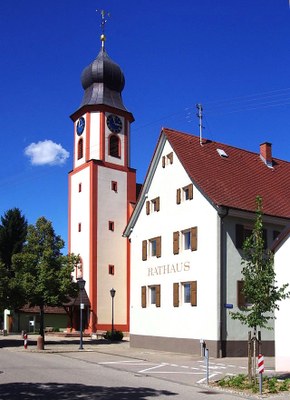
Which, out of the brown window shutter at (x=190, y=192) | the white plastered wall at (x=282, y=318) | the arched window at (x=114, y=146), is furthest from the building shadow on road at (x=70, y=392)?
the arched window at (x=114, y=146)

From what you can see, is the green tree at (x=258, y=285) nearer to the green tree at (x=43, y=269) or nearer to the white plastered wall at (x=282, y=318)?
the white plastered wall at (x=282, y=318)

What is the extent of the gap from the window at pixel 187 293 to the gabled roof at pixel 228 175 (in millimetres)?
4440

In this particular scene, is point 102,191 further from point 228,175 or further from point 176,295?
point 176,295

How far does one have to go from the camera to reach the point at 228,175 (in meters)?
32.1

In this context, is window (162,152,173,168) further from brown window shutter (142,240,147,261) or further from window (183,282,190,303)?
window (183,282,190,303)

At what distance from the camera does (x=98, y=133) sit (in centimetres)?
5128

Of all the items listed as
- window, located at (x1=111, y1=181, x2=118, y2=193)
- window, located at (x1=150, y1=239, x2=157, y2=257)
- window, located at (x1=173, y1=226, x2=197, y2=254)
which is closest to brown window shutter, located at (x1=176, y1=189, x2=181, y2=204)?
window, located at (x1=173, y1=226, x2=197, y2=254)

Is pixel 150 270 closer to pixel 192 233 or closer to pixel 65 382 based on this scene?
pixel 192 233

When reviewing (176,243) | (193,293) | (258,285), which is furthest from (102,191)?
(258,285)

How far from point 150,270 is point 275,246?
1407 centimetres

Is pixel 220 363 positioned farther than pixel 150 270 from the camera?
No

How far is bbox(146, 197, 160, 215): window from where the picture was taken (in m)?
34.0

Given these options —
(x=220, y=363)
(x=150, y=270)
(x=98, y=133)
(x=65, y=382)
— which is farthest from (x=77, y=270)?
(x=65, y=382)

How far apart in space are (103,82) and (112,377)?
38902 millimetres
